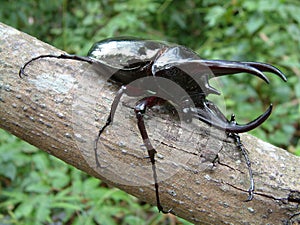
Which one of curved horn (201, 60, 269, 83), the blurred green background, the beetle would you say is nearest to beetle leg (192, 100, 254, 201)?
the beetle

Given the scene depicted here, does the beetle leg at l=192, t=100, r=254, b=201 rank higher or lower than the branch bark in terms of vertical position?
higher

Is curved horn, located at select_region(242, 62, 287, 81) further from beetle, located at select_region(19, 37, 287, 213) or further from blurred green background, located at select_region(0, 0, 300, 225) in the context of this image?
blurred green background, located at select_region(0, 0, 300, 225)

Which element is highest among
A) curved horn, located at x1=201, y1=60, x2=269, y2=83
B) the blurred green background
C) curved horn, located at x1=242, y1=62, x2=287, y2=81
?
curved horn, located at x1=242, y1=62, x2=287, y2=81

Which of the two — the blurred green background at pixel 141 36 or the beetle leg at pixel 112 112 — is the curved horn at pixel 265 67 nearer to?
the beetle leg at pixel 112 112

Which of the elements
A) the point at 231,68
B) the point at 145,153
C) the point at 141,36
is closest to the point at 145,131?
the point at 145,153

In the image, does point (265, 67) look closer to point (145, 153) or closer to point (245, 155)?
point (245, 155)

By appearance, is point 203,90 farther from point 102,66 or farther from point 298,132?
point 298,132

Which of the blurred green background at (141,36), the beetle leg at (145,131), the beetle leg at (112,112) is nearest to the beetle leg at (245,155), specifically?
the beetle leg at (145,131)

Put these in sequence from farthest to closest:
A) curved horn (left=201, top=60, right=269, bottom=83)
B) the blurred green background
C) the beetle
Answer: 1. the blurred green background
2. the beetle
3. curved horn (left=201, top=60, right=269, bottom=83)
